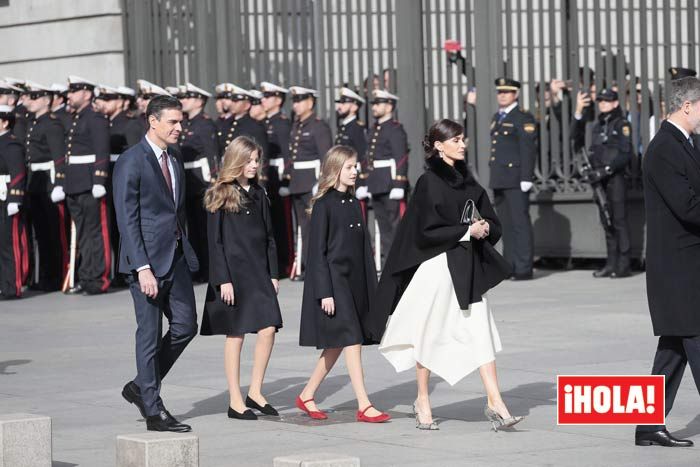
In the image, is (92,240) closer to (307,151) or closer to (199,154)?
(199,154)

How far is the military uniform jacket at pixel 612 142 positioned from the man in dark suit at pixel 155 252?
27.6 ft

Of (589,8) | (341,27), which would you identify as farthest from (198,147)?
(589,8)

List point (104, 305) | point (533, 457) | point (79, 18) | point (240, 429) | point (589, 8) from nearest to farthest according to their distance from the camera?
point (533, 457)
point (240, 429)
point (104, 305)
point (589, 8)
point (79, 18)

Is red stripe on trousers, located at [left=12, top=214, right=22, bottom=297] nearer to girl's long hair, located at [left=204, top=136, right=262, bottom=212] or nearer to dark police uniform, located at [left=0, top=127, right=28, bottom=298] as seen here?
dark police uniform, located at [left=0, top=127, right=28, bottom=298]

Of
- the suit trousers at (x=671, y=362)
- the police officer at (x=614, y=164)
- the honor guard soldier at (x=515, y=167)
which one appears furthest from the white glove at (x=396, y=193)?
the suit trousers at (x=671, y=362)

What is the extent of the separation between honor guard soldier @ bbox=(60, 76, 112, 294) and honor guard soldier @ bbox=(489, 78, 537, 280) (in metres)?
4.10

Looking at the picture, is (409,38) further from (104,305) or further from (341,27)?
(104,305)

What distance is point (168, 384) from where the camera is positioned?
1046 cm

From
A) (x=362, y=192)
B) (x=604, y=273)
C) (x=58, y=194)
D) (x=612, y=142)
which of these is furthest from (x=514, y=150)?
(x=58, y=194)

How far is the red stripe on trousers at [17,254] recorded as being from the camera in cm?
1706

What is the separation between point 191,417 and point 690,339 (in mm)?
2936

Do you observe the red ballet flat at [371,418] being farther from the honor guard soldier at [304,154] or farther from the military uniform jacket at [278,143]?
the military uniform jacket at [278,143]

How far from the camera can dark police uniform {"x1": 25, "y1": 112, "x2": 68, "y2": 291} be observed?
1748cm

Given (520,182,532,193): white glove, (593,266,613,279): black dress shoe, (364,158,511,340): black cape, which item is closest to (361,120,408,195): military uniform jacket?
(520,182,532,193): white glove
